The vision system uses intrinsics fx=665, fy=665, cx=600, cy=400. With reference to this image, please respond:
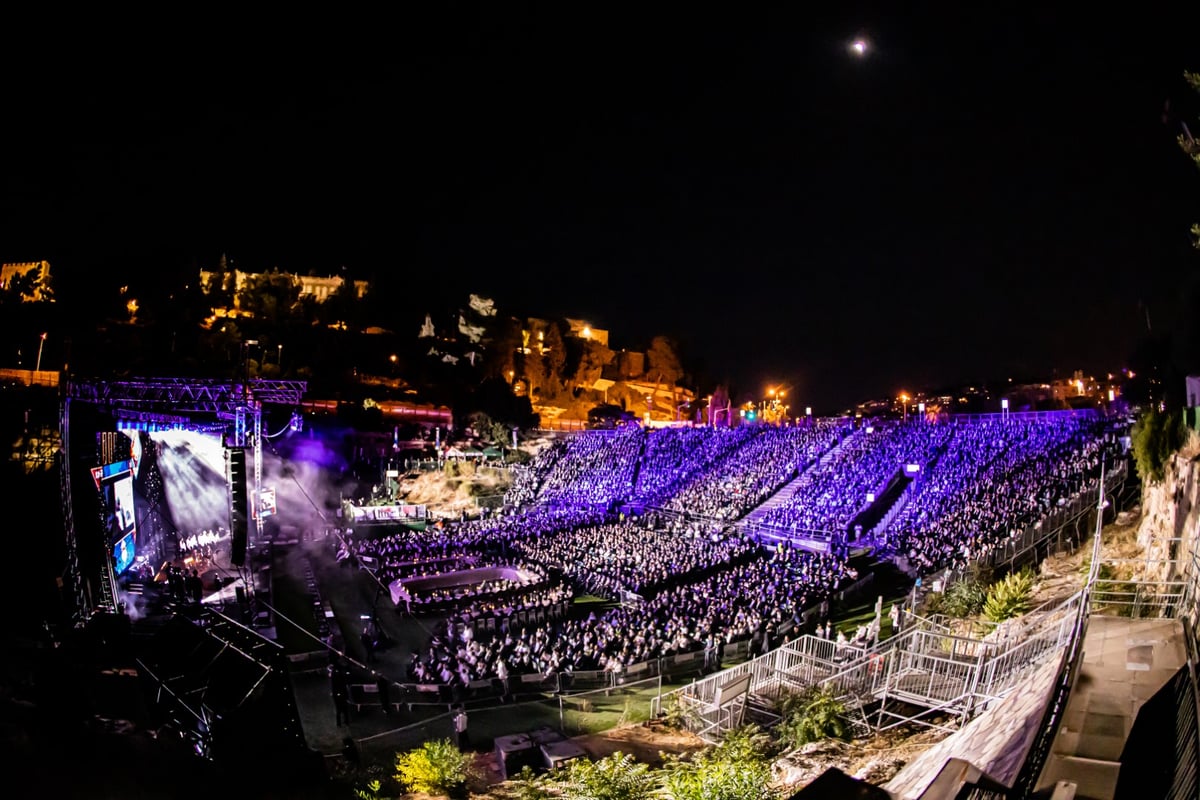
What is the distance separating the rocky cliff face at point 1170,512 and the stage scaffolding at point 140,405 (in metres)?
19.3

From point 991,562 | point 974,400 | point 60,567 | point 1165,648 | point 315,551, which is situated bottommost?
point 315,551

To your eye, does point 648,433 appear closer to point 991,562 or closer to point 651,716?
point 991,562

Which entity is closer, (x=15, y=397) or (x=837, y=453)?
(x=15, y=397)

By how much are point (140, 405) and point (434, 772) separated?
58.4ft

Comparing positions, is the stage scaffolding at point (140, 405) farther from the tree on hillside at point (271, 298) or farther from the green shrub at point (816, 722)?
the tree on hillside at point (271, 298)

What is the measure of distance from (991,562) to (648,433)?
31875 millimetres

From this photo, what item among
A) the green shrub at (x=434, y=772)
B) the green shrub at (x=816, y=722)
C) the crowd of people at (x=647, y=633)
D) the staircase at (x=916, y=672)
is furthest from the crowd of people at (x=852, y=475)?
the green shrub at (x=434, y=772)

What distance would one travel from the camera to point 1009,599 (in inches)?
509

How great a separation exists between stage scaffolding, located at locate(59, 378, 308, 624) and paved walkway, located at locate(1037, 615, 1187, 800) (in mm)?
15027

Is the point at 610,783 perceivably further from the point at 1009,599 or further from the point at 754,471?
the point at 754,471

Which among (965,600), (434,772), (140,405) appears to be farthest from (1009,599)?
(140,405)

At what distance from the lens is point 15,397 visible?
72.9 ft

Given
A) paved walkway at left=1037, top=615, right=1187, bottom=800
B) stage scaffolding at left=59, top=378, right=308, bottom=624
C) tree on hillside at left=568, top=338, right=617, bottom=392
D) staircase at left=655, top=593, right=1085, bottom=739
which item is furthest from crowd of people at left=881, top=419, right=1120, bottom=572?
tree on hillside at left=568, top=338, right=617, bottom=392

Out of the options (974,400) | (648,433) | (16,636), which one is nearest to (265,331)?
(648,433)
